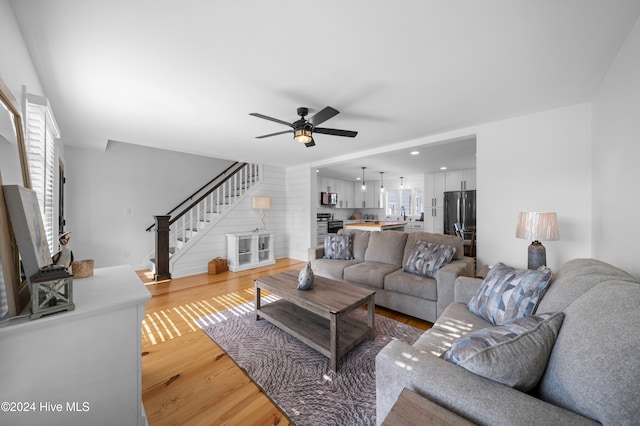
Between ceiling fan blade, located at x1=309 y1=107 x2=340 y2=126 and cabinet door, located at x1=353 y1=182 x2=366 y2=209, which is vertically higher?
ceiling fan blade, located at x1=309 y1=107 x2=340 y2=126

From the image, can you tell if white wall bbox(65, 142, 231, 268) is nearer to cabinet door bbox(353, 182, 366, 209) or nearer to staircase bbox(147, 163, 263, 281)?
staircase bbox(147, 163, 263, 281)

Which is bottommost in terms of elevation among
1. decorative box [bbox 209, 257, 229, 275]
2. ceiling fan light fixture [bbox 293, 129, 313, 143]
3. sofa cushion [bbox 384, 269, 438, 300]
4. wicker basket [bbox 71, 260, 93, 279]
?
decorative box [bbox 209, 257, 229, 275]

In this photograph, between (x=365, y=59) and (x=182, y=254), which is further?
(x=182, y=254)

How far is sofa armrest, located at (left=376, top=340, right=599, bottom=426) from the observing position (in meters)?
0.74

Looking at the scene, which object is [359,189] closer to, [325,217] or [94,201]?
[325,217]

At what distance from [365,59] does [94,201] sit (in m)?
5.42

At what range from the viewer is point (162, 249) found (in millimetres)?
4250

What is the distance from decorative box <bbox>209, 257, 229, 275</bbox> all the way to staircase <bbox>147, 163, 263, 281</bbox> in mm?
546

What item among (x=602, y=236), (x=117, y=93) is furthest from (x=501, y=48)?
(x=117, y=93)

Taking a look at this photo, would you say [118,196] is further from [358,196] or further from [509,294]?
[358,196]

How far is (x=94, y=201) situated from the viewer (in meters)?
4.54

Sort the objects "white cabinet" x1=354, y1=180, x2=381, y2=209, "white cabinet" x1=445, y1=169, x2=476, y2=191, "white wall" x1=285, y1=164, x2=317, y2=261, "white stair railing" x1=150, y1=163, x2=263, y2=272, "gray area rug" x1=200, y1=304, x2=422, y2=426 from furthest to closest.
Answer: "white cabinet" x1=354, y1=180, x2=381, y2=209 < "white cabinet" x1=445, y1=169, x2=476, y2=191 < "white wall" x1=285, y1=164, x2=317, y2=261 < "white stair railing" x1=150, y1=163, x2=263, y2=272 < "gray area rug" x1=200, y1=304, x2=422, y2=426

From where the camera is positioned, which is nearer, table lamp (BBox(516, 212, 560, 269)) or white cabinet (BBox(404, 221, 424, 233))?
table lamp (BBox(516, 212, 560, 269))

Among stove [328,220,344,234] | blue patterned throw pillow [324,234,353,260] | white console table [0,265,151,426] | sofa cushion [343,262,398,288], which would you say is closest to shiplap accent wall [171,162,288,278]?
stove [328,220,344,234]
